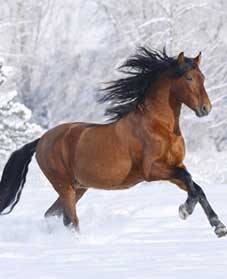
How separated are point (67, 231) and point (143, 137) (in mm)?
1165

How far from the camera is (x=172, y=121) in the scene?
7.34m

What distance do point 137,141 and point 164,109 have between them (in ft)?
1.16

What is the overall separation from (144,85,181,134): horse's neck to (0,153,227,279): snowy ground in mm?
942

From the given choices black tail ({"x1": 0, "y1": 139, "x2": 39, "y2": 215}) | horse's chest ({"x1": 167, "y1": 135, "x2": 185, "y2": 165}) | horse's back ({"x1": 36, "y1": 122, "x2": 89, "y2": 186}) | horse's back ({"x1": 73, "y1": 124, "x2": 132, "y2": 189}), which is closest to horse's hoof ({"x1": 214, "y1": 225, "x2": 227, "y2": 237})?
horse's chest ({"x1": 167, "y1": 135, "x2": 185, "y2": 165})

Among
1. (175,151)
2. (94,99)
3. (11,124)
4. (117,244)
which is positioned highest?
(175,151)

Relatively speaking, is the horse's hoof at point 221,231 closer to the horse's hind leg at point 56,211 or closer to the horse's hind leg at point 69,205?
the horse's hind leg at point 69,205

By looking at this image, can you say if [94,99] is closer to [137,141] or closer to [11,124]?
[11,124]

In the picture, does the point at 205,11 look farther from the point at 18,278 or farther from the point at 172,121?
the point at 18,278

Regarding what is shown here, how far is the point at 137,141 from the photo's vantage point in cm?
740

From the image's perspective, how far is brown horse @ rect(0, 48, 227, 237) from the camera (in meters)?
7.18

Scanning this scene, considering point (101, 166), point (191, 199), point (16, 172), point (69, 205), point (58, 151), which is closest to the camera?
point (191, 199)

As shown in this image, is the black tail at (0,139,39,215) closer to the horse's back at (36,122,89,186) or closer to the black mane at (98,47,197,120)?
the horse's back at (36,122,89,186)

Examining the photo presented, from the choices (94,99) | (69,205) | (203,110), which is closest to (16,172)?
(69,205)

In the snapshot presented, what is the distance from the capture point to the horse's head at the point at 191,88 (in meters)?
7.12
